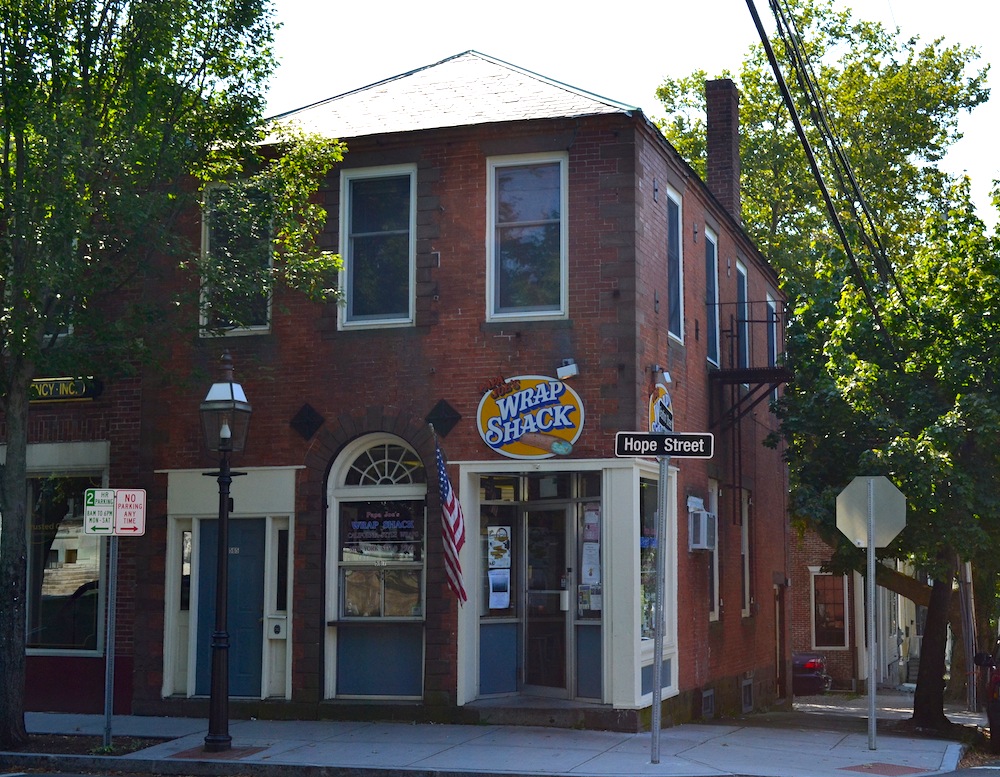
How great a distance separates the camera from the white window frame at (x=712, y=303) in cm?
1912

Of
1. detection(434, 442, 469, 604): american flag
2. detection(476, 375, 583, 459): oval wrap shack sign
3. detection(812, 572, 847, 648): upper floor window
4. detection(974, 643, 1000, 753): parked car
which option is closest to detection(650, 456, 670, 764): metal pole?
detection(476, 375, 583, 459): oval wrap shack sign

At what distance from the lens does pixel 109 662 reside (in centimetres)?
1292

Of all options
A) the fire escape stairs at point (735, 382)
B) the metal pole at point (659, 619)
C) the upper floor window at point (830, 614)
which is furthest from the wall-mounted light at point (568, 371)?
the upper floor window at point (830, 614)

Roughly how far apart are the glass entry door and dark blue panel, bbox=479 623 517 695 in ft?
0.58

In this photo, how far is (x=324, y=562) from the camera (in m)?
15.4

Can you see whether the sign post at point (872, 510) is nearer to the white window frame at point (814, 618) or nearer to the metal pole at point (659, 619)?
the metal pole at point (659, 619)

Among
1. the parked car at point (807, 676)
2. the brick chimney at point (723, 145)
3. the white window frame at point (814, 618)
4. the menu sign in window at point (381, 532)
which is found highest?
the brick chimney at point (723, 145)

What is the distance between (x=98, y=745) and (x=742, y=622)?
10.7 m

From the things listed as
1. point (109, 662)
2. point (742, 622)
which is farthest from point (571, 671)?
point (742, 622)

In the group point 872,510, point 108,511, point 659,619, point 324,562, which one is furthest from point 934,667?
point 108,511

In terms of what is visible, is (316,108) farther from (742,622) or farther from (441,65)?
(742,622)

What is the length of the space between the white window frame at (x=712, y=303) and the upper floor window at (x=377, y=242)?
5.18 meters

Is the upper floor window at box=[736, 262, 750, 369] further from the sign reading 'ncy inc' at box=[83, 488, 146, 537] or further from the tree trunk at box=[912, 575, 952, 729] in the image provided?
the sign reading 'ncy inc' at box=[83, 488, 146, 537]

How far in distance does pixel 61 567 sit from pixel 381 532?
4516 millimetres
